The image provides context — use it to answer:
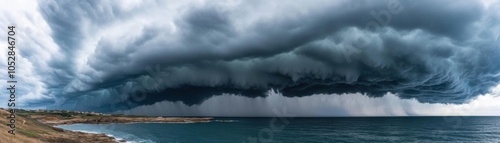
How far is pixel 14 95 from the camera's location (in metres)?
49.9

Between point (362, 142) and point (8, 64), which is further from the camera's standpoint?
point (362, 142)

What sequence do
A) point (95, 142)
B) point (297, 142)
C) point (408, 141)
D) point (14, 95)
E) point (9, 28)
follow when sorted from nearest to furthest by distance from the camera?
point (9, 28) < point (14, 95) < point (95, 142) < point (297, 142) < point (408, 141)

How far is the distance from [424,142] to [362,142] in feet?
69.6

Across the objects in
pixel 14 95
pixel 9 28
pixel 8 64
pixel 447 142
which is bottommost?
pixel 447 142

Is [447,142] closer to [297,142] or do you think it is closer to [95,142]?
[297,142]

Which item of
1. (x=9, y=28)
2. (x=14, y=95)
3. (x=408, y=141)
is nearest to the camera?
(x=9, y=28)

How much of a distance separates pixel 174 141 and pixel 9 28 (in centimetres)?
7134

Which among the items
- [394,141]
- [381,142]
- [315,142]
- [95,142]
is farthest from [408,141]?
[95,142]

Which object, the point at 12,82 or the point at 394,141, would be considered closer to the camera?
the point at 12,82

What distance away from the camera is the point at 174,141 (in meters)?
107

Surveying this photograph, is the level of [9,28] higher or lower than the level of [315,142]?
higher

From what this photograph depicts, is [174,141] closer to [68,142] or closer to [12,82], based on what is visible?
[68,142]

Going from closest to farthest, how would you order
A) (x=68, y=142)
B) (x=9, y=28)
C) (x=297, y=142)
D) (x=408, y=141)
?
(x=9, y=28) → (x=68, y=142) → (x=297, y=142) → (x=408, y=141)

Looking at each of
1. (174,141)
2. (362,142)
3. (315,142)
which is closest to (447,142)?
(362,142)
